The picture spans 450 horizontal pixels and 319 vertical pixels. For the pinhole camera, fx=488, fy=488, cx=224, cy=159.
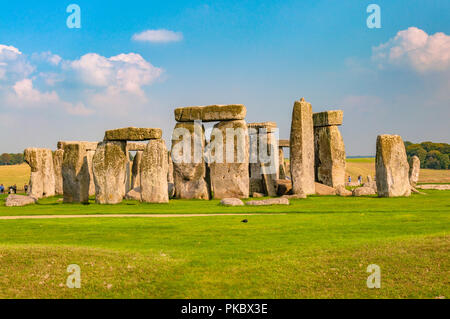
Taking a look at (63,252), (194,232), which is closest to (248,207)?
(194,232)

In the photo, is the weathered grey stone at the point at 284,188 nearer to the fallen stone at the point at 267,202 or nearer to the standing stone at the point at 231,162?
the standing stone at the point at 231,162

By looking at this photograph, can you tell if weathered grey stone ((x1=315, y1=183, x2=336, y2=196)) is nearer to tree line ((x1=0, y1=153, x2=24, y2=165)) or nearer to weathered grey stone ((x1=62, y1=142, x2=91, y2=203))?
weathered grey stone ((x1=62, y1=142, x2=91, y2=203))

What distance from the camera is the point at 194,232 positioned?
11.7 m

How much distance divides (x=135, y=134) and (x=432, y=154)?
69.7 metres

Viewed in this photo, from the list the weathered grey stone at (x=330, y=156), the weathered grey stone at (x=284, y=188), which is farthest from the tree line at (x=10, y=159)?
the weathered grey stone at (x=284, y=188)

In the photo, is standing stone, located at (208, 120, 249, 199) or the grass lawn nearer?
the grass lawn

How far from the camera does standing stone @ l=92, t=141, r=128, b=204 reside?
2055 cm

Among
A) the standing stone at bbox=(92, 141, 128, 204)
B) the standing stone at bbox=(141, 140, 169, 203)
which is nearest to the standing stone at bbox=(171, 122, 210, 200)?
the standing stone at bbox=(141, 140, 169, 203)

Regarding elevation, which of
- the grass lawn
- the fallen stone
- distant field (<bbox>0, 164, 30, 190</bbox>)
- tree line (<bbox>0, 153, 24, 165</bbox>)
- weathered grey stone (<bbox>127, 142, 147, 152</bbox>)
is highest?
tree line (<bbox>0, 153, 24, 165</bbox>)

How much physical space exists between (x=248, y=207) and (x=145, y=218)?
Result: 13.8 ft

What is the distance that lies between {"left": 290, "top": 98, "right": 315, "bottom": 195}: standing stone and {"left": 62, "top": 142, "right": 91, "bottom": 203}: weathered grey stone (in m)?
9.59

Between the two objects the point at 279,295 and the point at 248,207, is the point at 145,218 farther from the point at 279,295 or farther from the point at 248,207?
Result: the point at 279,295

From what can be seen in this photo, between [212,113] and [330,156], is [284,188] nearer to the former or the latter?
[330,156]

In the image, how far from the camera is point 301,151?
23.4 metres
